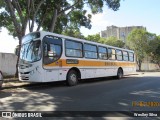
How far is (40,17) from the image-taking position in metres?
23.5

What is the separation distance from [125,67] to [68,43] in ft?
31.1

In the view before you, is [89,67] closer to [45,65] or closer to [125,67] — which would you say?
[45,65]

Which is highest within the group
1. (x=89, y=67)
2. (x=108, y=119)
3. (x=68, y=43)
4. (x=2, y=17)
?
(x=2, y=17)

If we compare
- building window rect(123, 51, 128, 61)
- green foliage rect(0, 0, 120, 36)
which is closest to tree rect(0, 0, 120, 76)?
green foliage rect(0, 0, 120, 36)

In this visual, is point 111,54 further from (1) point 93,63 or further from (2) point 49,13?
(2) point 49,13

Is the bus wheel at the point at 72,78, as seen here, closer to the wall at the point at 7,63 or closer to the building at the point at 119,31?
the wall at the point at 7,63

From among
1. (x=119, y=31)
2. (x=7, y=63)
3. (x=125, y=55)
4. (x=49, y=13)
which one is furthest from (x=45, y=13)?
(x=119, y=31)

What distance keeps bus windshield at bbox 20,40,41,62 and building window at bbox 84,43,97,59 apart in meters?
4.23

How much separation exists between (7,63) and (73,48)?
9.38 m

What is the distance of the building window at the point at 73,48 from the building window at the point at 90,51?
687 mm

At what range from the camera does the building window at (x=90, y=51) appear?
17094mm

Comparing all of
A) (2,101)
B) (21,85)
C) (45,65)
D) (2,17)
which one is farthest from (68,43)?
(2,17)

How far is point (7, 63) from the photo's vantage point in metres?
22.9

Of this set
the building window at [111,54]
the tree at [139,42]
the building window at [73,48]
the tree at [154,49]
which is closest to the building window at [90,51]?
the building window at [73,48]
